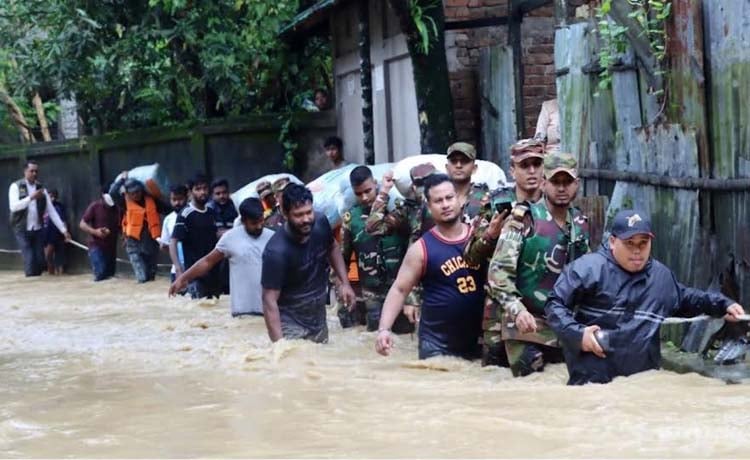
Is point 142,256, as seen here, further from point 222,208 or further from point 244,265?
point 244,265

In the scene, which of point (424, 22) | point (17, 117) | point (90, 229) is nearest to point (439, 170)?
point (424, 22)

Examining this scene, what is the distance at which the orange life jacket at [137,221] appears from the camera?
16.9m

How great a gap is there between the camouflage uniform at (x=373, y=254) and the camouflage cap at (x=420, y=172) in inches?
18.2

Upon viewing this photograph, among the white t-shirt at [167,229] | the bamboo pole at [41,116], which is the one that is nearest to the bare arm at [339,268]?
the white t-shirt at [167,229]

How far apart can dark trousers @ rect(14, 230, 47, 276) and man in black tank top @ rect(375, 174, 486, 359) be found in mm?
12898

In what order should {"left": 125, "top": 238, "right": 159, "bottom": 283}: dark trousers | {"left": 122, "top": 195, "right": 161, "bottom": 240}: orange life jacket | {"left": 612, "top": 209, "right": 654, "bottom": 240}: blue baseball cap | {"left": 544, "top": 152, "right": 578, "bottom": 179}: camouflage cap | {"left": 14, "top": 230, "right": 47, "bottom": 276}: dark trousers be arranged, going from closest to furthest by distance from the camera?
{"left": 612, "top": 209, "right": 654, "bottom": 240}: blue baseball cap
{"left": 544, "top": 152, "right": 578, "bottom": 179}: camouflage cap
{"left": 122, "top": 195, "right": 161, "bottom": 240}: orange life jacket
{"left": 125, "top": 238, "right": 159, "bottom": 283}: dark trousers
{"left": 14, "top": 230, "right": 47, "bottom": 276}: dark trousers

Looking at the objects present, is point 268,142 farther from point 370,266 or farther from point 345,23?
point 370,266

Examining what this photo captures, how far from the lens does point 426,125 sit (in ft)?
40.7

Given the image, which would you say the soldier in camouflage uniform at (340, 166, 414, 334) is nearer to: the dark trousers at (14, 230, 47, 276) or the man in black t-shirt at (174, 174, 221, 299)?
the man in black t-shirt at (174, 174, 221, 299)

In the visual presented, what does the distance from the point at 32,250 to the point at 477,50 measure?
9421 mm

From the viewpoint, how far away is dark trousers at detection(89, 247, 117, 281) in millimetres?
18281

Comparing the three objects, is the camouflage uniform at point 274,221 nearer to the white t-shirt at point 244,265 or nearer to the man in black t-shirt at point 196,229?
the white t-shirt at point 244,265

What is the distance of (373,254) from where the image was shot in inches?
410

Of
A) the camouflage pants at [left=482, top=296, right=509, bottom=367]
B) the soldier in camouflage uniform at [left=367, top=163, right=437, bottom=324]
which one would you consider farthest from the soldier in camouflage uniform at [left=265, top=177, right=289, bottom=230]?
the camouflage pants at [left=482, top=296, right=509, bottom=367]
